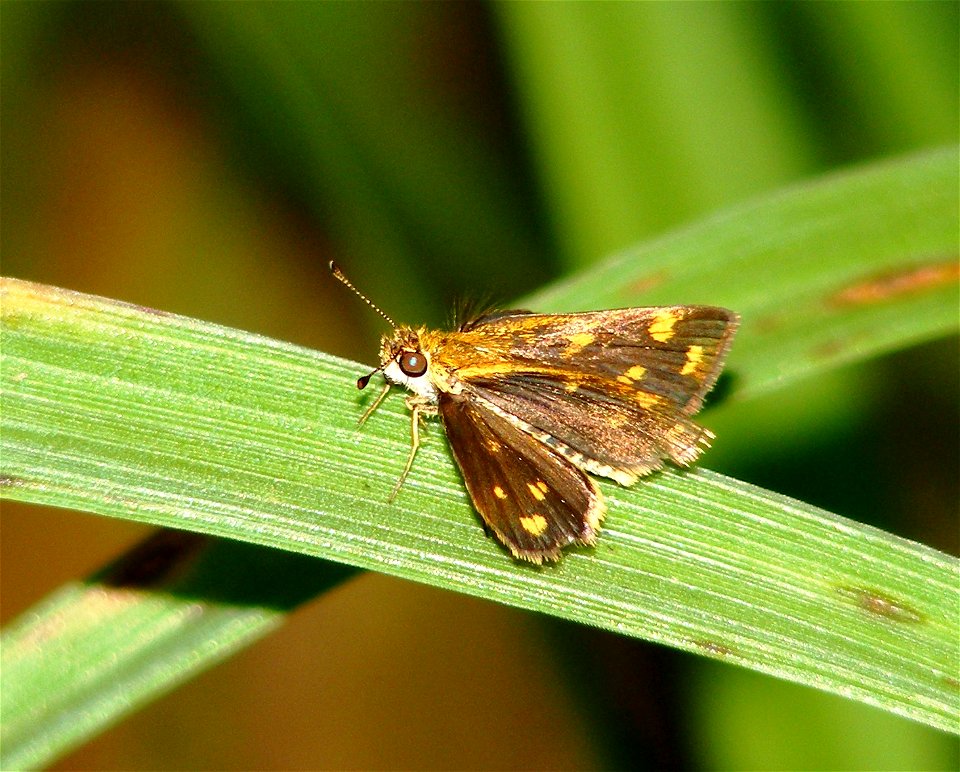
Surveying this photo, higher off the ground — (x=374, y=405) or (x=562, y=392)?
(x=562, y=392)

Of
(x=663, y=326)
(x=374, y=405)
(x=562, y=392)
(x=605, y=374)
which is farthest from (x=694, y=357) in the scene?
(x=374, y=405)

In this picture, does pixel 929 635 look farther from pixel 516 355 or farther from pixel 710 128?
pixel 710 128

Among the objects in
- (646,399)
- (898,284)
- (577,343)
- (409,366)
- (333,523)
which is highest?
(898,284)

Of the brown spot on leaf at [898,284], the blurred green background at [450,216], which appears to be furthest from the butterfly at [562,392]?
the blurred green background at [450,216]

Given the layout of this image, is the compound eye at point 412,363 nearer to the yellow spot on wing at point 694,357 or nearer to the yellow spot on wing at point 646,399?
the yellow spot on wing at point 646,399

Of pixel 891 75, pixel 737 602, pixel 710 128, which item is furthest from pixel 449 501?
pixel 891 75

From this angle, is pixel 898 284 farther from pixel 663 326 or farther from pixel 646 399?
pixel 646 399
